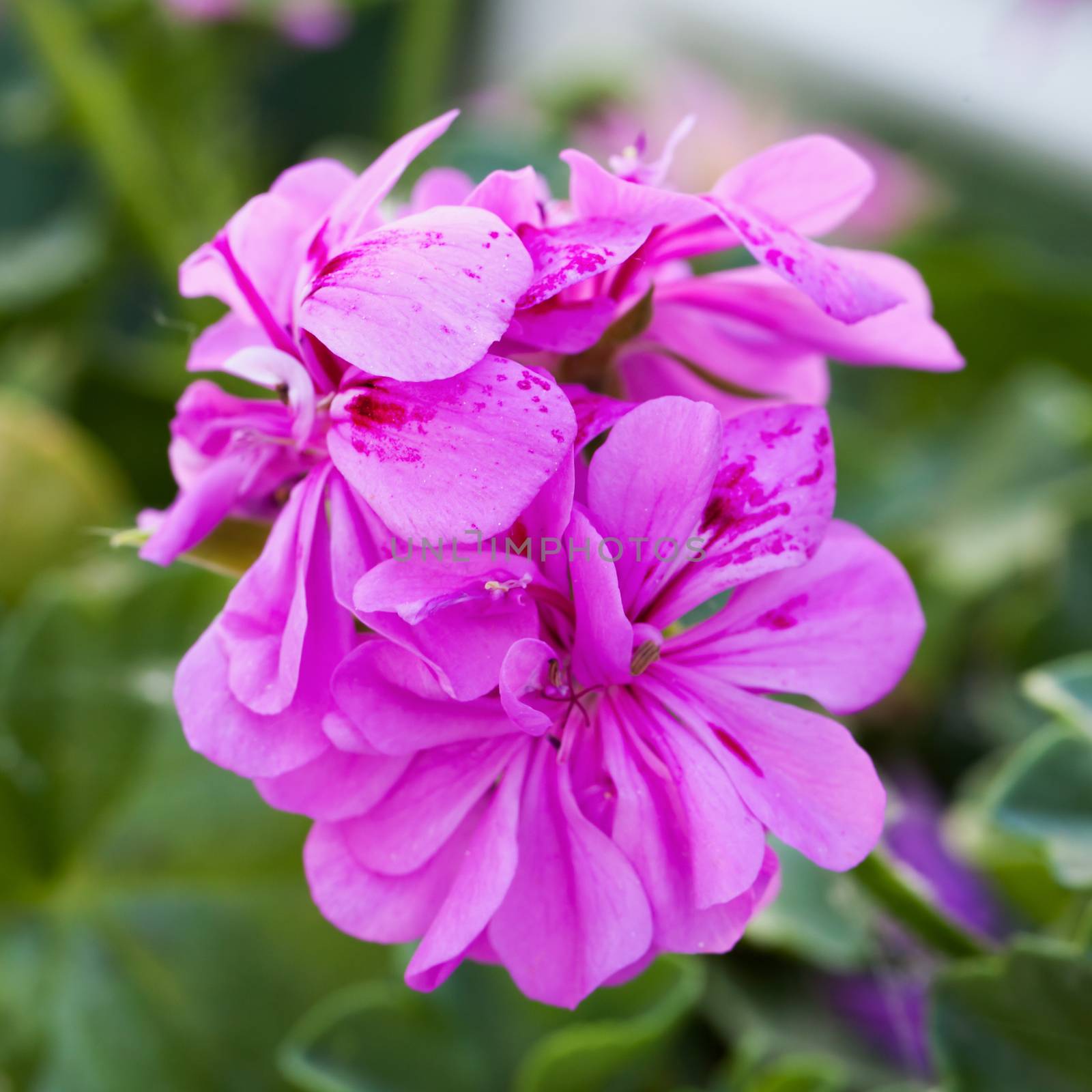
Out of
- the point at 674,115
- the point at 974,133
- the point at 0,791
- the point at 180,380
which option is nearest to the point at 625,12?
the point at 674,115

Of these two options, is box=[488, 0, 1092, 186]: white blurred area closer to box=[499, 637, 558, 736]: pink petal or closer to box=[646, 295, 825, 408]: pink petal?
box=[646, 295, 825, 408]: pink petal

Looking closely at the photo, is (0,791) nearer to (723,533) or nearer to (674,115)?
(723,533)

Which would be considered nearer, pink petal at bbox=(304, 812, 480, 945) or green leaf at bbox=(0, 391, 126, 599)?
pink petal at bbox=(304, 812, 480, 945)

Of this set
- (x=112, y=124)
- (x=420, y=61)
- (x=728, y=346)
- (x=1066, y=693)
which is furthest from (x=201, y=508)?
(x=420, y=61)

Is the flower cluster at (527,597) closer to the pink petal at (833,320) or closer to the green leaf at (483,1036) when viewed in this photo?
the pink petal at (833,320)

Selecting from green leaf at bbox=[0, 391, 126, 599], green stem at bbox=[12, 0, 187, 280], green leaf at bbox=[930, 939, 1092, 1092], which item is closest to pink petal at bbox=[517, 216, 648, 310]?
green leaf at bbox=[930, 939, 1092, 1092]

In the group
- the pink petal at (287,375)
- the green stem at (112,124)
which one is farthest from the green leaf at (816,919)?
the green stem at (112,124)
